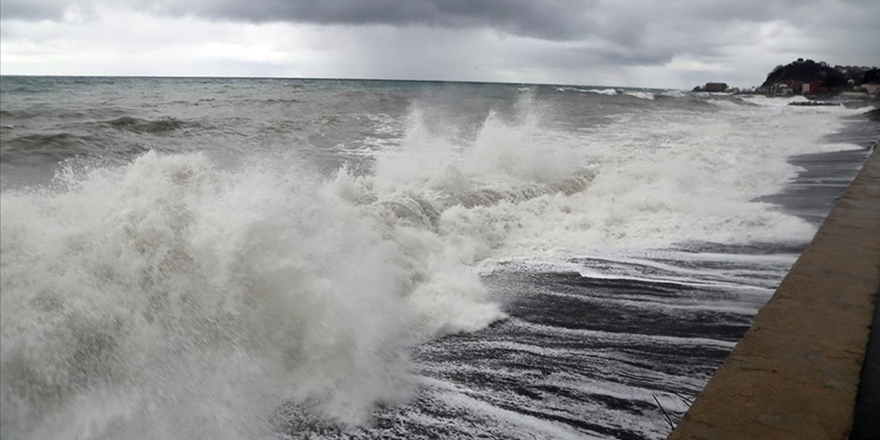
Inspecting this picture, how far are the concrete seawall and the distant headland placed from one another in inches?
3315

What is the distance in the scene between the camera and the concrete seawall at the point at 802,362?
2236 mm

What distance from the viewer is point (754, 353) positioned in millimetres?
2848

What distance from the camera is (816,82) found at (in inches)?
3661

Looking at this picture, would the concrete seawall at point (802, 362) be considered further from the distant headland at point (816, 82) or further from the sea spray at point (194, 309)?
the distant headland at point (816, 82)

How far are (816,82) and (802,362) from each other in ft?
371

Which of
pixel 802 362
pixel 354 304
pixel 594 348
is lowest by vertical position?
pixel 594 348

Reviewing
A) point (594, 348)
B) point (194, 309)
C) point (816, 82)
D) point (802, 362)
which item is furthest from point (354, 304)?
point (816, 82)

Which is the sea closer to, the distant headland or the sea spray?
the sea spray

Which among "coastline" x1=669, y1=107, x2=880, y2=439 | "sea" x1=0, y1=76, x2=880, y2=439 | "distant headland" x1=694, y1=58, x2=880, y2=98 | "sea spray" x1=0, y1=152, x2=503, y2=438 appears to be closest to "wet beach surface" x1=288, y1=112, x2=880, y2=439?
"sea" x1=0, y1=76, x2=880, y2=439

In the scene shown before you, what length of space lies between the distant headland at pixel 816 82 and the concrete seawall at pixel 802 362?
8419 cm

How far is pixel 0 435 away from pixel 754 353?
4267mm

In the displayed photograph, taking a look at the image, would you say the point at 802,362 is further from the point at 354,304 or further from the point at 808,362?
the point at 354,304

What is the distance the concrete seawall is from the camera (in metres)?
2.24

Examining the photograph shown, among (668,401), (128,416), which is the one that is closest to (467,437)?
(668,401)
